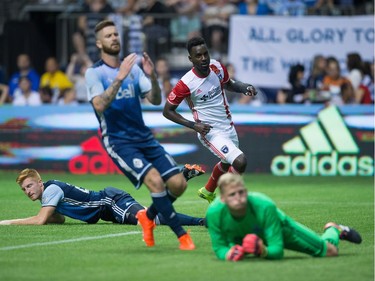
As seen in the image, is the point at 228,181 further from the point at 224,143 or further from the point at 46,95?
the point at 46,95

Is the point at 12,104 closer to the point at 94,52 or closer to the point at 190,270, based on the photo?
the point at 94,52

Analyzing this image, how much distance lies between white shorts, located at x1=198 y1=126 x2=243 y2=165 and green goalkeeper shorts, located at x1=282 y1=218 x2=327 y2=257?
408 cm

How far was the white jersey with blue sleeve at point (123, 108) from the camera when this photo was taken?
1072 cm

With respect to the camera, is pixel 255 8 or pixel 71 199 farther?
pixel 255 8

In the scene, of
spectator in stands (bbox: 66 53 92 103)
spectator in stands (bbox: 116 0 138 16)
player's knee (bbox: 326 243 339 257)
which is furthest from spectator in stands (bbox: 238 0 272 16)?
player's knee (bbox: 326 243 339 257)

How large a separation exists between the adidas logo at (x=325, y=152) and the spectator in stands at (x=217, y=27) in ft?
12.9

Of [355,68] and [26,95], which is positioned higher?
[355,68]

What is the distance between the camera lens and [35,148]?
21859 millimetres

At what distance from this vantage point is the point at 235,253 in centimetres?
943

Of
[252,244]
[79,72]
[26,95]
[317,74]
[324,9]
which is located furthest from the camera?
[79,72]

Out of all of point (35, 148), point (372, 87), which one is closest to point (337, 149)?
point (372, 87)

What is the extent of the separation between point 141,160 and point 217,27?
13.9 metres

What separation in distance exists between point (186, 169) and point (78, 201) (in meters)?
2.07

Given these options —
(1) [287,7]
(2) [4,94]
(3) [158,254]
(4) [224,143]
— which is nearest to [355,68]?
(1) [287,7]
